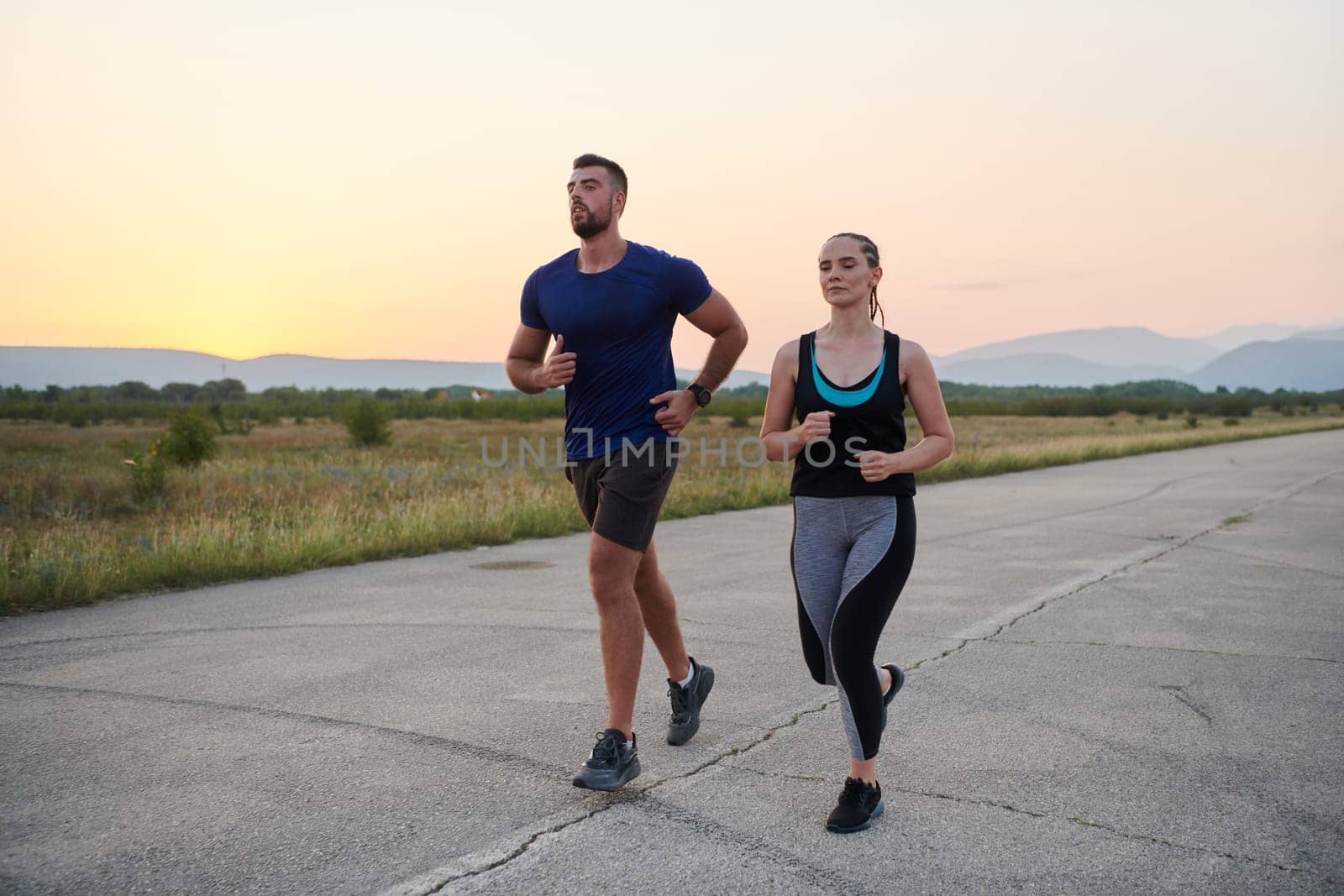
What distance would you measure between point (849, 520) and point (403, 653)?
343 centimetres

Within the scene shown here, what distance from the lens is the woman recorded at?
12.1 ft

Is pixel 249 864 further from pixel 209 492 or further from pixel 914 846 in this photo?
pixel 209 492

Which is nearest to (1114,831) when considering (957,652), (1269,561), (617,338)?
(617,338)

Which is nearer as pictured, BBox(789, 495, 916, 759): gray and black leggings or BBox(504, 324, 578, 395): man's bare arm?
BBox(789, 495, 916, 759): gray and black leggings

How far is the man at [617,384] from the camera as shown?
420 centimetres

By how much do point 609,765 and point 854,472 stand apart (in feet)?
4.39

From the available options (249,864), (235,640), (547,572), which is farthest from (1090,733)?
(547,572)

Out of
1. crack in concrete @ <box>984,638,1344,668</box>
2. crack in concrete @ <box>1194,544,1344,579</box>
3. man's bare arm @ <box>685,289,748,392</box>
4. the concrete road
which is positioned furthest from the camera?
crack in concrete @ <box>1194,544,1344,579</box>

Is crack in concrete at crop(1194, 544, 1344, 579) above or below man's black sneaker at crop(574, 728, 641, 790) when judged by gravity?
below

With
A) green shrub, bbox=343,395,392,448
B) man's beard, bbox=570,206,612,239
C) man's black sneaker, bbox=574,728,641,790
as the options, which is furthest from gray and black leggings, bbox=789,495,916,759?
green shrub, bbox=343,395,392,448

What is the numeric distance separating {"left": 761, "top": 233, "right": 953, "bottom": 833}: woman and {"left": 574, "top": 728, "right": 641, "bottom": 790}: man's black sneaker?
2.49 feet

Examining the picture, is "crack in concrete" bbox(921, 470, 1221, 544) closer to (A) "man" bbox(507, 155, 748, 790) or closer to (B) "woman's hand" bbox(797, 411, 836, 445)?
(A) "man" bbox(507, 155, 748, 790)

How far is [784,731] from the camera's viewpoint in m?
4.77

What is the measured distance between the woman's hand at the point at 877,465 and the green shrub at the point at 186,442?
23.9m
